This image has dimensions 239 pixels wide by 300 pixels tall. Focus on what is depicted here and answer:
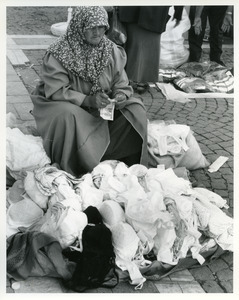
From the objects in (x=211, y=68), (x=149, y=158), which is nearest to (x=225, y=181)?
(x=149, y=158)

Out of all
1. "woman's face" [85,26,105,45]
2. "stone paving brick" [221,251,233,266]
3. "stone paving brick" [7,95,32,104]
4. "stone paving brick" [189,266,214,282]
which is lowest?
"stone paving brick" [189,266,214,282]

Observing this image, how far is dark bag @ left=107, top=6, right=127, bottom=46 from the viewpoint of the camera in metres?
6.17

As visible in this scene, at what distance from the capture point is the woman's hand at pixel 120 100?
4168mm

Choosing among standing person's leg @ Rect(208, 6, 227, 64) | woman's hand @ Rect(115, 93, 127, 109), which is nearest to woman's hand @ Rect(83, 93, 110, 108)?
woman's hand @ Rect(115, 93, 127, 109)

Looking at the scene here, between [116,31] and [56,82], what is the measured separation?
7.82 feet

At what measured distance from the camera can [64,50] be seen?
405cm

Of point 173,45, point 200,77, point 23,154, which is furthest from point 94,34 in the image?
point 173,45

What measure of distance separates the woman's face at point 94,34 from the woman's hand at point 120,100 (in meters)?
0.46

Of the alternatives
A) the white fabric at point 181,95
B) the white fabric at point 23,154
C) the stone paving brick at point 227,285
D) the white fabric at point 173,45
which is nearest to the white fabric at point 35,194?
the white fabric at point 23,154

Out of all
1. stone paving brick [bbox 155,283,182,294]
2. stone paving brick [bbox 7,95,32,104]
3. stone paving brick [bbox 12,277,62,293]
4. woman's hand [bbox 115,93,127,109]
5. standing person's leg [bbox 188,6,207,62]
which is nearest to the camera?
stone paving brick [bbox 12,277,62,293]

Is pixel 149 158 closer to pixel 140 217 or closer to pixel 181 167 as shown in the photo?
pixel 181 167

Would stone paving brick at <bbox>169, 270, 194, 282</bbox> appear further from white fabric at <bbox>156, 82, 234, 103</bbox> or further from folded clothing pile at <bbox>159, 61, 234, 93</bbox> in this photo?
folded clothing pile at <bbox>159, 61, 234, 93</bbox>

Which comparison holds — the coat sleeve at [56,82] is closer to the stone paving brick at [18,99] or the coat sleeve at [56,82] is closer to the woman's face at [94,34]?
the woman's face at [94,34]

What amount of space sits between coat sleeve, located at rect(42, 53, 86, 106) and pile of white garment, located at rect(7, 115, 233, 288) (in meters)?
0.50
